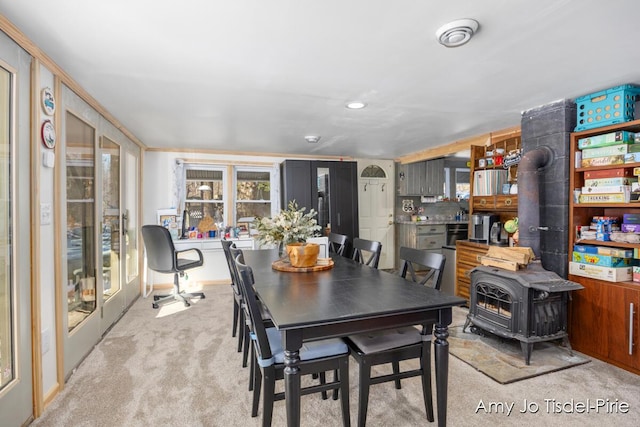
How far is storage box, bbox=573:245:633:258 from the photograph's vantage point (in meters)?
2.52

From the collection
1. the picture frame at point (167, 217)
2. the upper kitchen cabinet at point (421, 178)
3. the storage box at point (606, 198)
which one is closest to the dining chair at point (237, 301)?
the picture frame at point (167, 217)

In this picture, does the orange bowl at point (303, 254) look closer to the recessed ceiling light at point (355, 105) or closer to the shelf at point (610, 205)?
the recessed ceiling light at point (355, 105)

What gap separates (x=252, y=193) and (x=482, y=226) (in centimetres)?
348

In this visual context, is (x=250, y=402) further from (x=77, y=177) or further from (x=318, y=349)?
(x=77, y=177)

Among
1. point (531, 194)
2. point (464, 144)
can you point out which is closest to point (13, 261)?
point (531, 194)

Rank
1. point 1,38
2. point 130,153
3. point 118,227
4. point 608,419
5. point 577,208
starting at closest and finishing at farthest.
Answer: point 1,38 → point 608,419 → point 577,208 → point 118,227 → point 130,153

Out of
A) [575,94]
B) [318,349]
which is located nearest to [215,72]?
[318,349]

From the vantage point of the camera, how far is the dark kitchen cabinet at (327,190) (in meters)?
5.23

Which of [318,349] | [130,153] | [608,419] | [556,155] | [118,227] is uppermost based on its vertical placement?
[130,153]

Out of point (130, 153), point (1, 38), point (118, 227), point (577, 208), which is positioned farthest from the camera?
point (130, 153)

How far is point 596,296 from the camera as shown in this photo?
8.60 ft

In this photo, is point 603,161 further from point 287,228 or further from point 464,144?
point 287,228

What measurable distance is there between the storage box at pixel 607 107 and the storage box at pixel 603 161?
0.26 metres

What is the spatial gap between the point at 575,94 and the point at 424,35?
1.75m
